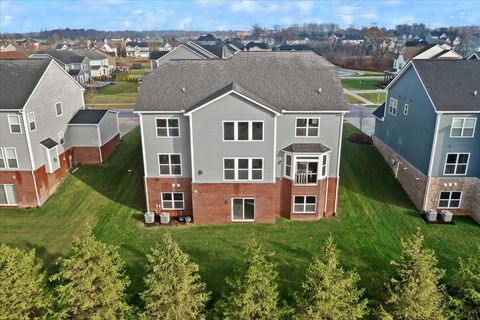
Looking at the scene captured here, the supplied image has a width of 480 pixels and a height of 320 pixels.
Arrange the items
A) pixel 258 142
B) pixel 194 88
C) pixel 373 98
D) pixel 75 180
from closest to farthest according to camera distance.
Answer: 1. pixel 258 142
2. pixel 194 88
3. pixel 75 180
4. pixel 373 98

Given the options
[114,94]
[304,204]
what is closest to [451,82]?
[304,204]

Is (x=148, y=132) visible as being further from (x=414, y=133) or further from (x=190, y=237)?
(x=414, y=133)

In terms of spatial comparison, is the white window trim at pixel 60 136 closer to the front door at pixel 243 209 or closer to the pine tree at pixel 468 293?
the front door at pixel 243 209

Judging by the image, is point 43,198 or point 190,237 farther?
point 43,198

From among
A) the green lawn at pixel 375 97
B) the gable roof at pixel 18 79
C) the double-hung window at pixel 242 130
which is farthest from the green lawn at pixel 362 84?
the gable roof at pixel 18 79

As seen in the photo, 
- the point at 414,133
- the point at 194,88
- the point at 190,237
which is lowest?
the point at 190,237

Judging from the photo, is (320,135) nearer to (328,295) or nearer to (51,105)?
(328,295)

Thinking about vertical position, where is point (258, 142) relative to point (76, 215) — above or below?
above

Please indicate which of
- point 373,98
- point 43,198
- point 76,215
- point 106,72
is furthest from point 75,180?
point 106,72
